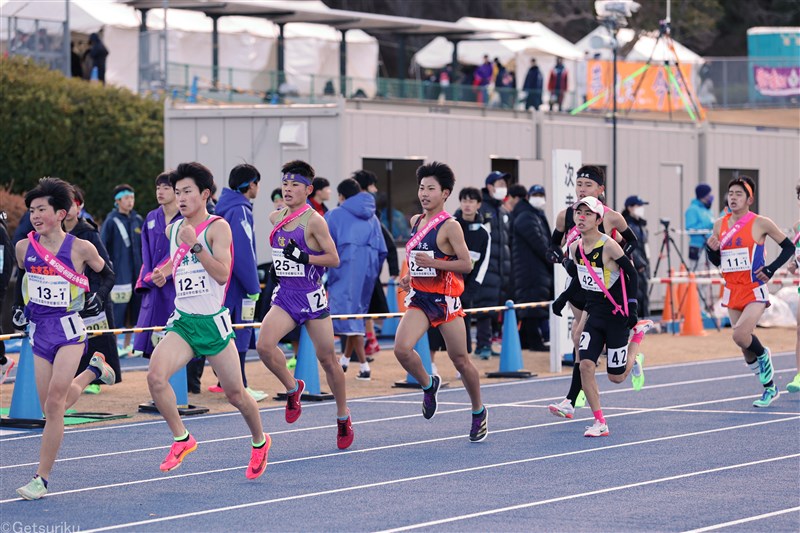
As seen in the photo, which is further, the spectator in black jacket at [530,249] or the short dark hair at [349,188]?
the spectator in black jacket at [530,249]

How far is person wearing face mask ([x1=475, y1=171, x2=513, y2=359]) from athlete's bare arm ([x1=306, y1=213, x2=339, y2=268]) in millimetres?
6771

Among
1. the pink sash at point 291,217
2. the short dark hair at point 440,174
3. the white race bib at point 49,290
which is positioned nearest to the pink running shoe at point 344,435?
the pink sash at point 291,217

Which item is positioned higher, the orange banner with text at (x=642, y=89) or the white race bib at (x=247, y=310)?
the orange banner with text at (x=642, y=89)

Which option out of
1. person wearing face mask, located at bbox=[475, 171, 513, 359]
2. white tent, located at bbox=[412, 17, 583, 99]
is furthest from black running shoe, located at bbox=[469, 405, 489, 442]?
white tent, located at bbox=[412, 17, 583, 99]

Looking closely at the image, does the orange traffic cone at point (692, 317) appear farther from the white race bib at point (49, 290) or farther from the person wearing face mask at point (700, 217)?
the white race bib at point (49, 290)

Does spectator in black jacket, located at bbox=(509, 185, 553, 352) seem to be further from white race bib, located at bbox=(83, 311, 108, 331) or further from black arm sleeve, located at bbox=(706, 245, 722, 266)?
white race bib, located at bbox=(83, 311, 108, 331)

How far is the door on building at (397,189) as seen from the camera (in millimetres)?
21672

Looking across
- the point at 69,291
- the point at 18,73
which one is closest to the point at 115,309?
the point at 69,291

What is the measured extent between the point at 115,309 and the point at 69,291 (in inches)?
375

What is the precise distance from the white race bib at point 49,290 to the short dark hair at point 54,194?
0.46 m

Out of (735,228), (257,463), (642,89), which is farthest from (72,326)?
(642,89)

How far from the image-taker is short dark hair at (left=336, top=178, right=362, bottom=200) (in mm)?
15727

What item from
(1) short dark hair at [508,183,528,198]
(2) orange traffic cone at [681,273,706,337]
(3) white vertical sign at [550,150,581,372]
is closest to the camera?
(3) white vertical sign at [550,150,581,372]

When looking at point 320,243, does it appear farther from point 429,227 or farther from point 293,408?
point 293,408
